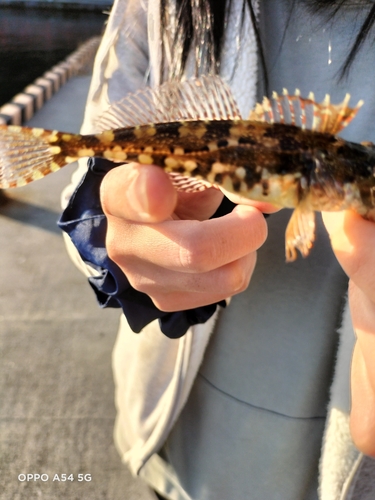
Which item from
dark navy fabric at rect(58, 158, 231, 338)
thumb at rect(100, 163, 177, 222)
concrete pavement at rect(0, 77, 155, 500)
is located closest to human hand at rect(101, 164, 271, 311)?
thumb at rect(100, 163, 177, 222)

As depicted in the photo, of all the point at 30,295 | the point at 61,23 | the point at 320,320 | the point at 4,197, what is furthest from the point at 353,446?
the point at 61,23

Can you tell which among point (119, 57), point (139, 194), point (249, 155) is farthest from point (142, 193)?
point (119, 57)

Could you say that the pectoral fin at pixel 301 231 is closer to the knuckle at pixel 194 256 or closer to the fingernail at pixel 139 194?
the knuckle at pixel 194 256

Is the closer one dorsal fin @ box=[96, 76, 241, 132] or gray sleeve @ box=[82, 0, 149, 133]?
dorsal fin @ box=[96, 76, 241, 132]

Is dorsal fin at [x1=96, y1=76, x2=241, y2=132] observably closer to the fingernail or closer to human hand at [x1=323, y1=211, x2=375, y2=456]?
the fingernail

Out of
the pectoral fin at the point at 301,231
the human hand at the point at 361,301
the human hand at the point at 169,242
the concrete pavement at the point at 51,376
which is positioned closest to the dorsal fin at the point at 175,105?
the human hand at the point at 169,242
